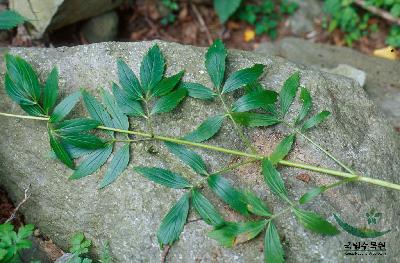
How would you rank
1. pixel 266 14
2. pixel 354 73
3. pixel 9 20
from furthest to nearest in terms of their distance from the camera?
1. pixel 266 14
2. pixel 354 73
3. pixel 9 20

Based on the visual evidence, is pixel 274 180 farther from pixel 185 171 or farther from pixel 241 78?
pixel 241 78

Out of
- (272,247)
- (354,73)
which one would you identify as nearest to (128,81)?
(272,247)

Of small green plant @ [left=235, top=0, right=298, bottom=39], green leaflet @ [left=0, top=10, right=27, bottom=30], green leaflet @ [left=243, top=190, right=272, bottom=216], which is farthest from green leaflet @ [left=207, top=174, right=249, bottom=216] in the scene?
small green plant @ [left=235, top=0, right=298, bottom=39]

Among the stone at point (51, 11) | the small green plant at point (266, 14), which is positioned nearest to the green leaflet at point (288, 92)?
the stone at point (51, 11)

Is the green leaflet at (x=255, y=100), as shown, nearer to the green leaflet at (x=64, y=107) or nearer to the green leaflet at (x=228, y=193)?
the green leaflet at (x=228, y=193)

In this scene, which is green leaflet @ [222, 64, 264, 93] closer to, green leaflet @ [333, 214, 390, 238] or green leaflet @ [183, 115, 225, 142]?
green leaflet @ [183, 115, 225, 142]

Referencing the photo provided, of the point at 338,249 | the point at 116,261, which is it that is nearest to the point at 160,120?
the point at 116,261
